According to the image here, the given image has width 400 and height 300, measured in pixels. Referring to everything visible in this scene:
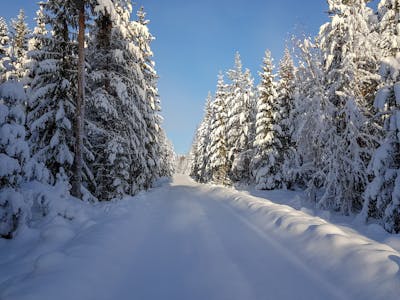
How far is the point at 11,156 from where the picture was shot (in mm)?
7957

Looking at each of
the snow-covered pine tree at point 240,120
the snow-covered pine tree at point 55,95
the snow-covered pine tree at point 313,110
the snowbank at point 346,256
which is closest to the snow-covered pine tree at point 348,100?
the snow-covered pine tree at point 313,110

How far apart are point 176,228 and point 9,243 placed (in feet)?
15.1

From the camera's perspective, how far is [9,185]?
8.07 meters

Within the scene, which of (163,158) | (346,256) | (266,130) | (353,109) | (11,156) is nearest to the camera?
(346,256)

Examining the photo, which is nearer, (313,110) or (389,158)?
(389,158)

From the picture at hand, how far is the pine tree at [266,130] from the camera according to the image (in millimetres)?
27109

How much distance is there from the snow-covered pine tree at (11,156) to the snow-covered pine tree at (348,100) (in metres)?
14.2

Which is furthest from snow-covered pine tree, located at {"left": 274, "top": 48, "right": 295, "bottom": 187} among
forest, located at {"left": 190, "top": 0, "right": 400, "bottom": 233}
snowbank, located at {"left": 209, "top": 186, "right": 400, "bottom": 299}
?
snowbank, located at {"left": 209, "top": 186, "right": 400, "bottom": 299}

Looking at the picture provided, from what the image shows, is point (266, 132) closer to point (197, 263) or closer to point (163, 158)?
point (197, 263)

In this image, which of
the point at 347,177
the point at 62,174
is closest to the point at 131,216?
the point at 62,174

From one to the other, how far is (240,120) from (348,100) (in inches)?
748

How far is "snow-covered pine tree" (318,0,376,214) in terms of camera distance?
15070mm

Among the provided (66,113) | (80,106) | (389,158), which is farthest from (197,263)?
(66,113)

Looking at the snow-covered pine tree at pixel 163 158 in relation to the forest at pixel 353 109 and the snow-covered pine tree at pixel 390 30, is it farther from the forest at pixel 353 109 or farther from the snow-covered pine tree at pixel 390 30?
the snow-covered pine tree at pixel 390 30
